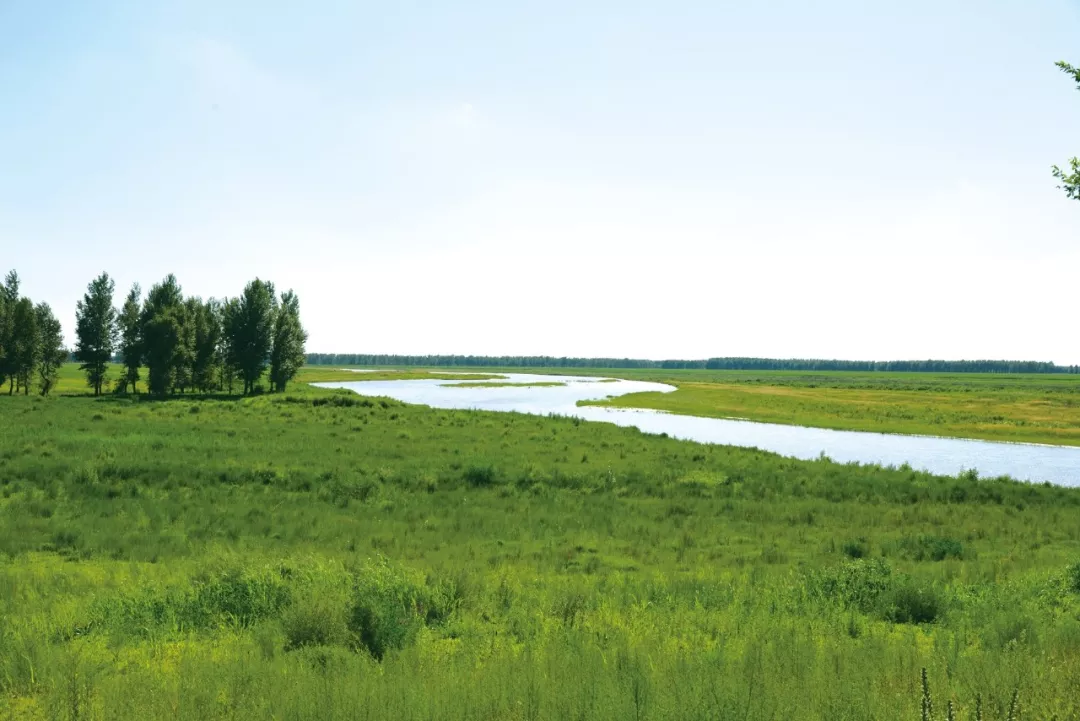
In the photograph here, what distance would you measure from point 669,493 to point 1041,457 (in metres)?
29.8

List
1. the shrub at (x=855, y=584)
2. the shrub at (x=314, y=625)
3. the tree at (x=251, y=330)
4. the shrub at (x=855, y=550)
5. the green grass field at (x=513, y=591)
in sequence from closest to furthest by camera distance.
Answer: the green grass field at (x=513, y=591) < the shrub at (x=314, y=625) < the shrub at (x=855, y=584) < the shrub at (x=855, y=550) < the tree at (x=251, y=330)

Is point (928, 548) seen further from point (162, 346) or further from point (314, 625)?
point (162, 346)

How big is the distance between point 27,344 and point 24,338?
736mm

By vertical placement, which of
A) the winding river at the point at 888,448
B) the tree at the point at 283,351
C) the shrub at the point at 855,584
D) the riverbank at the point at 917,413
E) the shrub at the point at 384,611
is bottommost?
the winding river at the point at 888,448

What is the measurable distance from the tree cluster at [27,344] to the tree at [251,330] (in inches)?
801

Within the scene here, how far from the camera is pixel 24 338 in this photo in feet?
227

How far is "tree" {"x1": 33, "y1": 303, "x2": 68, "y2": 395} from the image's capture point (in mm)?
73500

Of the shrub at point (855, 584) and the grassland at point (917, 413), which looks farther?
the grassland at point (917, 413)

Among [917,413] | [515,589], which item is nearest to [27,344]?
[515,589]

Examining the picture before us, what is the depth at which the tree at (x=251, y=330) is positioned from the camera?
3009 inches

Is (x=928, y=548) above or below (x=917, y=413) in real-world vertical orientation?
above

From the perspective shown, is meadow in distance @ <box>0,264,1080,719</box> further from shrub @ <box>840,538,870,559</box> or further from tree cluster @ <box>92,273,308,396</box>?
tree cluster @ <box>92,273,308,396</box>

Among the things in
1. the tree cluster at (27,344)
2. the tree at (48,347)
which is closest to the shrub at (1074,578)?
the tree cluster at (27,344)

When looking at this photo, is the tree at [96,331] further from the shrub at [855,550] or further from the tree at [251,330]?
the shrub at [855,550]
